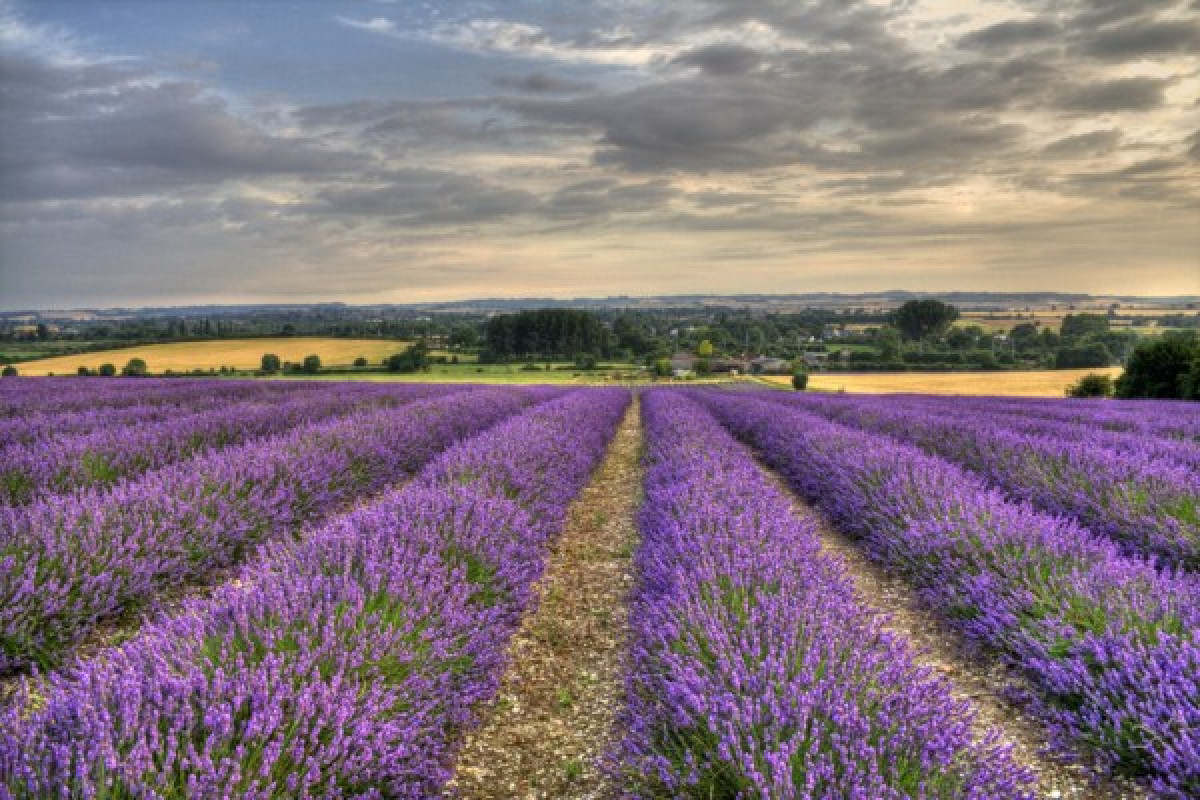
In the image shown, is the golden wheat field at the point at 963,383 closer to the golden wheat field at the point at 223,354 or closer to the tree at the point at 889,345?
the tree at the point at 889,345

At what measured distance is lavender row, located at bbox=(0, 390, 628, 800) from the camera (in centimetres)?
163

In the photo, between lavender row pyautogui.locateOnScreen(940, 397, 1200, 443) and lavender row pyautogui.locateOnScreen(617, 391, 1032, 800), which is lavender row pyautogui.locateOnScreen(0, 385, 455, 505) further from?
lavender row pyautogui.locateOnScreen(940, 397, 1200, 443)

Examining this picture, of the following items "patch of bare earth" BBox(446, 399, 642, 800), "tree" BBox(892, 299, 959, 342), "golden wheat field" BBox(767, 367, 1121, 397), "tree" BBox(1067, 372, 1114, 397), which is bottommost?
"golden wheat field" BBox(767, 367, 1121, 397)

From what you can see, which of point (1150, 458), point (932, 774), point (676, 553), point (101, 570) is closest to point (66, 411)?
point (101, 570)

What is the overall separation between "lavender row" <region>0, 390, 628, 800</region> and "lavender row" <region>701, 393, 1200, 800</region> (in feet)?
7.40

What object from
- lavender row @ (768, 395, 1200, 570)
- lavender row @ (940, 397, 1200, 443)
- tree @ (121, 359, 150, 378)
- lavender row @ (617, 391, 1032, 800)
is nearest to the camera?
lavender row @ (617, 391, 1032, 800)

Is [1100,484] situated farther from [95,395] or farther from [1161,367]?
[1161,367]

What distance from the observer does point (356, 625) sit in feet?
8.20

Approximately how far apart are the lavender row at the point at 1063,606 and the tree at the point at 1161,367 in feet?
68.7

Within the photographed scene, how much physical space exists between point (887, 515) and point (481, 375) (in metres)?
42.2

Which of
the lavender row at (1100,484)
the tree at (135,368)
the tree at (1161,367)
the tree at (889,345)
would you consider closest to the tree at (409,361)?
the tree at (135,368)

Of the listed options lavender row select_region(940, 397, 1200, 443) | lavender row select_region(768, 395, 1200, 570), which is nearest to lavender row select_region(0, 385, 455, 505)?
lavender row select_region(768, 395, 1200, 570)

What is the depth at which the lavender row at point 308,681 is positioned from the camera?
1628 mm

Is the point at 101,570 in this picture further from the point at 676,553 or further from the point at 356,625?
the point at 676,553
